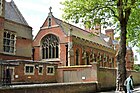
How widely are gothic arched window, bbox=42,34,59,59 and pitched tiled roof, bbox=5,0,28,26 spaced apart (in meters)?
11.0

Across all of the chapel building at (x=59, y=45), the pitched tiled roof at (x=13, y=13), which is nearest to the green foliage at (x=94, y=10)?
the pitched tiled roof at (x=13, y=13)

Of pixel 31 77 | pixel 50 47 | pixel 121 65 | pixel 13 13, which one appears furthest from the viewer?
pixel 50 47

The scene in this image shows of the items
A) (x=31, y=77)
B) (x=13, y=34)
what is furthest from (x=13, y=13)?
(x=31, y=77)

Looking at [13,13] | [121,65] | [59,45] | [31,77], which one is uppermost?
[13,13]

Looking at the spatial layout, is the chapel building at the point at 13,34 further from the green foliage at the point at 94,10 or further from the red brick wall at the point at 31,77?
the green foliage at the point at 94,10

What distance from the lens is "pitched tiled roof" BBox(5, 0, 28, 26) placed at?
38.5m

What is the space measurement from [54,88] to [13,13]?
886 inches

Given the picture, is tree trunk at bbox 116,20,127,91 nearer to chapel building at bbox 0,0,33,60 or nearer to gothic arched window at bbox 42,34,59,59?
chapel building at bbox 0,0,33,60

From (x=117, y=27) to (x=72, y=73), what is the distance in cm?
899

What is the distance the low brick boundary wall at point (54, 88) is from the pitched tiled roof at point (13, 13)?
57.1 feet

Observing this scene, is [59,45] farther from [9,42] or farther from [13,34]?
[9,42]

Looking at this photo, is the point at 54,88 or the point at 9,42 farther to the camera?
the point at 9,42

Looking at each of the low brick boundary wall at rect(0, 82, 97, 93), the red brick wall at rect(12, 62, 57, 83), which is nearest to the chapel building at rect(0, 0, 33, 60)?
the red brick wall at rect(12, 62, 57, 83)

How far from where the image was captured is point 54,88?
20.8 meters
